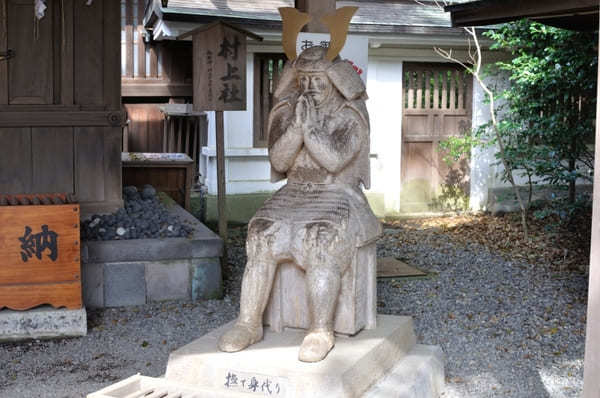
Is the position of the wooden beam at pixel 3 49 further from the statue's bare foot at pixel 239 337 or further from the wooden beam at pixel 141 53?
the wooden beam at pixel 141 53

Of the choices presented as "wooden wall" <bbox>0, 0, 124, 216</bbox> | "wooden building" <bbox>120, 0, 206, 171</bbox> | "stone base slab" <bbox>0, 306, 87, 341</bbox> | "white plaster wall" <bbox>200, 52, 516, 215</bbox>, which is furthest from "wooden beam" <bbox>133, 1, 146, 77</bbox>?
"stone base slab" <bbox>0, 306, 87, 341</bbox>

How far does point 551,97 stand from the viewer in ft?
32.9

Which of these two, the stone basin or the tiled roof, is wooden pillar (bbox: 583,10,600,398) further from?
the tiled roof

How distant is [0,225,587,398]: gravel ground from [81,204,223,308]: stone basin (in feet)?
0.42

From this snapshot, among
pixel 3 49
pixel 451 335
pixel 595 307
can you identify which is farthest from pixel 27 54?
pixel 595 307

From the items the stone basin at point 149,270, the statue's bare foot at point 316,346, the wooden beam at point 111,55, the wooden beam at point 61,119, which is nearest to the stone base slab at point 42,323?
the stone basin at point 149,270

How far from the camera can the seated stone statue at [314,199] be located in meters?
4.10

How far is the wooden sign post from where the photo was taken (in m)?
7.04

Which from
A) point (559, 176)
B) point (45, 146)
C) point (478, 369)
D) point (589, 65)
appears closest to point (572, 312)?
point (478, 369)

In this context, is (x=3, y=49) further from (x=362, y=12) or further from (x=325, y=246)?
(x=362, y=12)

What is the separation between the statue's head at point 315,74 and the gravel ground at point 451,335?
202cm

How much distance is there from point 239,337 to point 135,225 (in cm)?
321

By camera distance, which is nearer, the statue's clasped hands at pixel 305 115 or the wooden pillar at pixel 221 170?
the statue's clasped hands at pixel 305 115

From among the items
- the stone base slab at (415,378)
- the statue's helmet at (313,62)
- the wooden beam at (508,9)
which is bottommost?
the stone base slab at (415,378)
